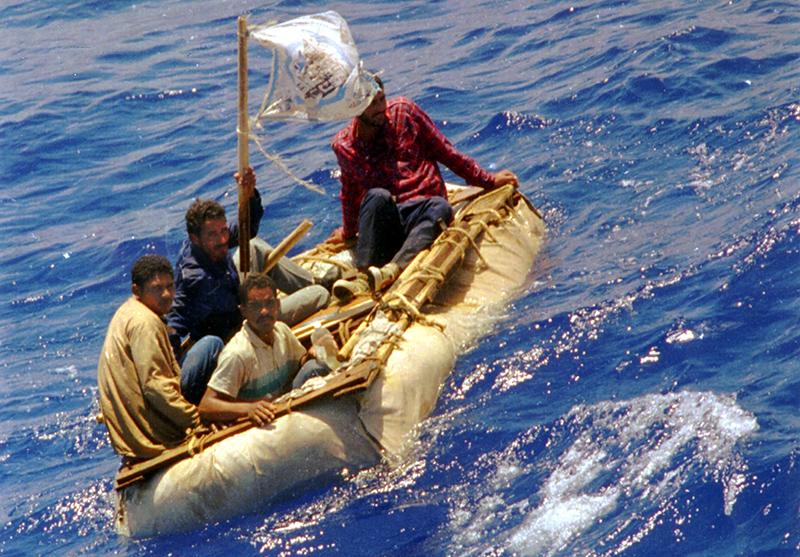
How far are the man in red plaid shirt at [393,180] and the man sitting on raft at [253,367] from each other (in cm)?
128

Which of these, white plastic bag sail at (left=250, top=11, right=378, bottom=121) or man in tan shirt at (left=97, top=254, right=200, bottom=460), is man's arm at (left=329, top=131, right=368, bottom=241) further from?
A: man in tan shirt at (left=97, top=254, right=200, bottom=460)

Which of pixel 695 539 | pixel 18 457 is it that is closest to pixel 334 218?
pixel 18 457

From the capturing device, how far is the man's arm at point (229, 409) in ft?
16.0

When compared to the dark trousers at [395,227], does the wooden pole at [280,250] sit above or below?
above

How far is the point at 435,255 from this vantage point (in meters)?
6.28

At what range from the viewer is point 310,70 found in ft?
17.5

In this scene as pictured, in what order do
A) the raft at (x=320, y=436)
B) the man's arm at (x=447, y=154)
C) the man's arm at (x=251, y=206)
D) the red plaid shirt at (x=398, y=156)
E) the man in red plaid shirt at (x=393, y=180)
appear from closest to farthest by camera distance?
the raft at (x=320, y=436)
the man's arm at (x=251, y=206)
the man in red plaid shirt at (x=393, y=180)
the red plaid shirt at (x=398, y=156)
the man's arm at (x=447, y=154)

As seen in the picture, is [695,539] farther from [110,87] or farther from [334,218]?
[110,87]

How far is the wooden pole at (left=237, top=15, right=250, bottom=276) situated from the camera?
5082mm

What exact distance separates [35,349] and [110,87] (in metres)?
7.06

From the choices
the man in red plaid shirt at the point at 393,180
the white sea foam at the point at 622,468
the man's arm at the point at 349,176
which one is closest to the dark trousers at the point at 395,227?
the man in red plaid shirt at the point at 393,180

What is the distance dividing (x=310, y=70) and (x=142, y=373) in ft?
6.65

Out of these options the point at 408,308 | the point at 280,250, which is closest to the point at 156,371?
the point at 280,250

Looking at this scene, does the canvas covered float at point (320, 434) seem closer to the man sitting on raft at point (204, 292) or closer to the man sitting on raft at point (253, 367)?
the man sitting on raft at point (253, 367)
